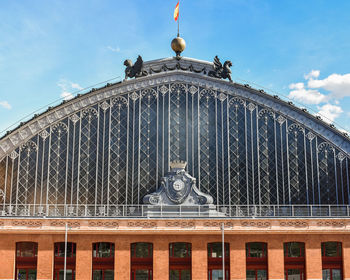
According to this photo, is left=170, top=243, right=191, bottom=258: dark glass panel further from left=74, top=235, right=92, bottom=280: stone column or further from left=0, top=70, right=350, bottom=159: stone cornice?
left=0, top=70, right=350, bottom=159: stone cornice

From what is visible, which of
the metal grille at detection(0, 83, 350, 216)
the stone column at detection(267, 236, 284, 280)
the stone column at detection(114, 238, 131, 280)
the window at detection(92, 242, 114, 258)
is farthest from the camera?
the metal grille at detection(0, 83, 350, 216)

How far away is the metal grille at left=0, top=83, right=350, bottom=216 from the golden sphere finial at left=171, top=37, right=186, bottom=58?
4.46 m

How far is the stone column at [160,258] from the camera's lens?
32.8 meters

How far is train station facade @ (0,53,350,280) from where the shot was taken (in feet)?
109

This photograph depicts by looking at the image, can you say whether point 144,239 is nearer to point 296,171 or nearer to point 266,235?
point 266,235

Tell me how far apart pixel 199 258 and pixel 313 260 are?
896cm

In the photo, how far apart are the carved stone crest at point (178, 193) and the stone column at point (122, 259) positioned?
4089mm

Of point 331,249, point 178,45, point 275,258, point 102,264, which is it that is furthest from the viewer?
point 178,45

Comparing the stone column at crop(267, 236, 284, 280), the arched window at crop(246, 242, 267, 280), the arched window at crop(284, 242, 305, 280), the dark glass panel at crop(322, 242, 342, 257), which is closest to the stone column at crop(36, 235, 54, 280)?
the arched window at crop(246, 242, 267, 280)

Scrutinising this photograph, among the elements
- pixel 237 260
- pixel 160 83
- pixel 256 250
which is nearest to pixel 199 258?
pixel 237 260

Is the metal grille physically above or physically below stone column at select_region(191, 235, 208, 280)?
above

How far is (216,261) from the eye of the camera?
34.1 meters

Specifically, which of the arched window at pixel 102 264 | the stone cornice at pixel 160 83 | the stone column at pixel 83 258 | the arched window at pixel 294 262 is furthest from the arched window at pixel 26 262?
the arched window at pixel 294 262

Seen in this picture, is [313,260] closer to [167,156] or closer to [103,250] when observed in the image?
[167,156]
